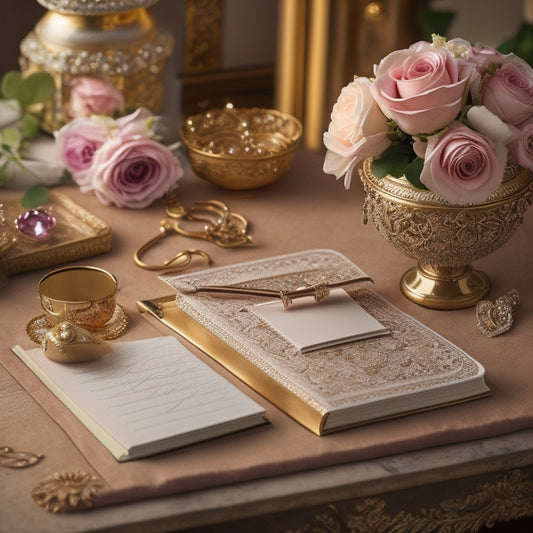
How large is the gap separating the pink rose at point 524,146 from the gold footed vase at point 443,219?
0.04 metres

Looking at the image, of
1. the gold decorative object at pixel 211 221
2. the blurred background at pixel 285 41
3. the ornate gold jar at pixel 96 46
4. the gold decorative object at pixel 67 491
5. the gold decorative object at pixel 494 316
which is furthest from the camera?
the blurred background at pixel 285 41

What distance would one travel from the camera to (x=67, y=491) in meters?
1.19

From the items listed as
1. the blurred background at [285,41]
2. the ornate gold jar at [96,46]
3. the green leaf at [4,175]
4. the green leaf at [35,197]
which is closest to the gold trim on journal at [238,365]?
the green leaf at [35,197]

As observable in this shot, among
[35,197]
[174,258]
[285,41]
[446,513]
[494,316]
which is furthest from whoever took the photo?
[285,41]

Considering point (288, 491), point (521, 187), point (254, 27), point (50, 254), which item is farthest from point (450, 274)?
point (254, 27)

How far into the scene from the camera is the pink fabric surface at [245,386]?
124 cm

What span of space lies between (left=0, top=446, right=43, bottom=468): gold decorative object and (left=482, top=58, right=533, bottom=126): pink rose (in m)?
0.72

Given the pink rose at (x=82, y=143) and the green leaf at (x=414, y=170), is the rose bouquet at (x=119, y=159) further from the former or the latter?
the green leaf at (x=414, y=170)

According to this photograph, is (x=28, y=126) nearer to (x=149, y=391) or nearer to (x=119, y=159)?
(x=119, y=159)

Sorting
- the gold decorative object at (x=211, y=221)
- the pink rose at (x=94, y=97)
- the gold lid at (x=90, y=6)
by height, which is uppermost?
the gold lid at (x=90, y=6)

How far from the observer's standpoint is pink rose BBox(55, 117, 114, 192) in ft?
6.11

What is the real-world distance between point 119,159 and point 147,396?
0.57 meters

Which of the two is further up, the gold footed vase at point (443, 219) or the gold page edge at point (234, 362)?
the gold footed vase at point (443, 219)

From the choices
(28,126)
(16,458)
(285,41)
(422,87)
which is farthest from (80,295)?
(285,41)
